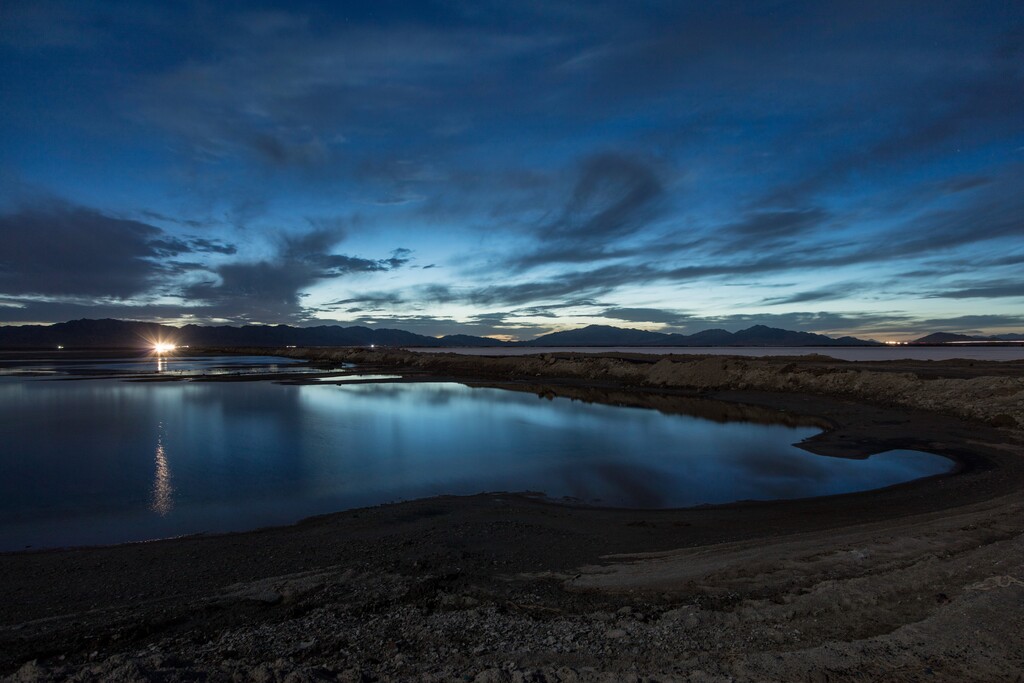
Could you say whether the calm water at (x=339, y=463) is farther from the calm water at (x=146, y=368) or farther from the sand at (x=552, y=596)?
the calm water at (x=146, y=368)

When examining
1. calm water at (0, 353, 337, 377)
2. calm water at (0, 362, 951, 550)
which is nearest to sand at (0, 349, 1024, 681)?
calm water at (0, 362, 951, 550)

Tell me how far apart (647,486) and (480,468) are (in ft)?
14.3

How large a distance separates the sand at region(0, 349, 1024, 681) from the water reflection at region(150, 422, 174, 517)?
2.46m

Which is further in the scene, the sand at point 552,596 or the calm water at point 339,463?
the calm water at point 339,463

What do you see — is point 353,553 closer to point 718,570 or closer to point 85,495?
point 718,570

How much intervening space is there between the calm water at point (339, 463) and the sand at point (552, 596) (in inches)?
59.5

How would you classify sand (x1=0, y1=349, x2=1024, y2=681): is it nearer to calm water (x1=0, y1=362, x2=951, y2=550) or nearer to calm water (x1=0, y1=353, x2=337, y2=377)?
calm water (x1=0, y1=362, x2=951, y2=550)

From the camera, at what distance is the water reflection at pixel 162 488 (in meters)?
9.96

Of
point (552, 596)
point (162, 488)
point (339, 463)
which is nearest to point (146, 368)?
point (339, 463)

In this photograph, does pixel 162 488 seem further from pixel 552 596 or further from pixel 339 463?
pixel 552 596

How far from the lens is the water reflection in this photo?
9.96m

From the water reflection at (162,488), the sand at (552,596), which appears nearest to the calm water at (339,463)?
the water reflection at (162,488)

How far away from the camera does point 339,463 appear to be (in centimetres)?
1405

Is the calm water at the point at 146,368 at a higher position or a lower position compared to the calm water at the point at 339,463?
higher
